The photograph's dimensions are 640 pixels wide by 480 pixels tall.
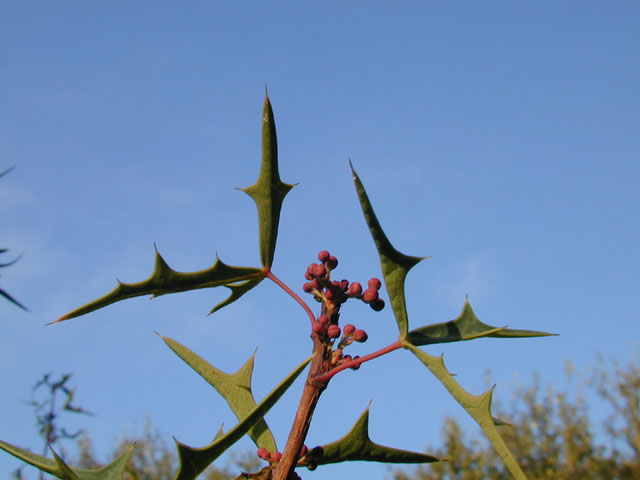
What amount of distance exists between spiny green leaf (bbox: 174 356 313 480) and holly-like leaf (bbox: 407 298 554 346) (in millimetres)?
415

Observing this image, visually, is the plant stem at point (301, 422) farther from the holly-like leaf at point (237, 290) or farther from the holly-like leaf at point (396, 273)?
the holly-like leaf at point (237, 290)

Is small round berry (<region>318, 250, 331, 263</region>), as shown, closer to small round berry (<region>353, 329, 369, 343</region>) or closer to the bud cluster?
the bud cluster

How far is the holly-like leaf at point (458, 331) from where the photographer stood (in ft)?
4.61

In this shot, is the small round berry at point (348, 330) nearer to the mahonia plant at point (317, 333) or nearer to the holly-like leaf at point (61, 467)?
the mahonia plant at point (317, 333)

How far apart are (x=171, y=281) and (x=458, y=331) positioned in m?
0.66

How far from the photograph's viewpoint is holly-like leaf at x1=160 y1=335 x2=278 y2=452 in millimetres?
1629

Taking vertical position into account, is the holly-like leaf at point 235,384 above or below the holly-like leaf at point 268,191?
below

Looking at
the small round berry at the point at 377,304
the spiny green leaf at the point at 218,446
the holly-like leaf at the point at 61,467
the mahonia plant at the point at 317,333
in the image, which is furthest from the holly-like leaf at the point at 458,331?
the holly-like leaf at the point at 61,467

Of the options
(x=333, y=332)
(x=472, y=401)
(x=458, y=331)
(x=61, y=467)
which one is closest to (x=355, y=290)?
(x=333, y=332)

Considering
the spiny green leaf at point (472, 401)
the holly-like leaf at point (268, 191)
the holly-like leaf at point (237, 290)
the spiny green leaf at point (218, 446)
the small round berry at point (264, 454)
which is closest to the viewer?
the spiny green leaf at point (218, 446)

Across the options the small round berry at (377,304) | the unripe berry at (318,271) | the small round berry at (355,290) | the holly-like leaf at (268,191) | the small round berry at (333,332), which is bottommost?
the small round berry at (333,332)

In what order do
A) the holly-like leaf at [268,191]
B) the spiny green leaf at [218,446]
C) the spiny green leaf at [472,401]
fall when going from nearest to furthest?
the spiny green leaf at [218,446] → the spiny green leaf at [472,401] → the holly-like leaf at [268,191]

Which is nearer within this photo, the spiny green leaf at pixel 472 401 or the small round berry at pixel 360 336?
the spiny green leaf at pixel 472 401

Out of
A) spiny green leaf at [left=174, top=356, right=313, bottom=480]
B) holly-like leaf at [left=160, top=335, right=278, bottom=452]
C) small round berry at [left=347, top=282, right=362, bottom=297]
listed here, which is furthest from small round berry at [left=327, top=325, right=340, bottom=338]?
holly-like leaf at [left=160, top=335, right=278, bottom=452]
